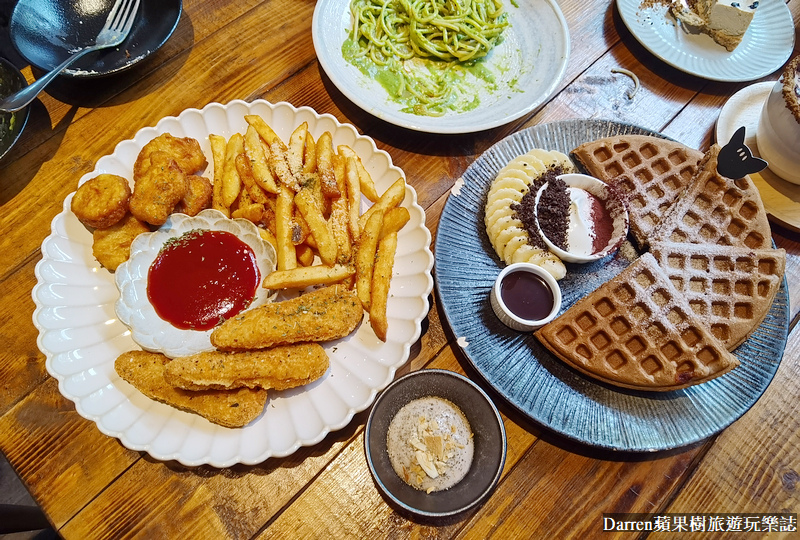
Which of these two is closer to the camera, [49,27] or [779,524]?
[779,524]

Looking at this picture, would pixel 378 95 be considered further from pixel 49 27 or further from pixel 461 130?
pixel 49 27

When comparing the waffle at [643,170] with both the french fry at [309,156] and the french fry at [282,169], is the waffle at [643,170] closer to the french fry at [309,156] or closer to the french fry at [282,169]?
the french fry at [309,156]

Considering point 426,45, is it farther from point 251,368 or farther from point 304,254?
point 251,368

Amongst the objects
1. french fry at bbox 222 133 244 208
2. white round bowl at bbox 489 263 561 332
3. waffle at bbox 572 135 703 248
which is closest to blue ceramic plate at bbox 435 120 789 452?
white round bowl at bbox 489 263 561 332

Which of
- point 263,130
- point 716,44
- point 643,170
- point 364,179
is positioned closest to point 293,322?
point 364,179

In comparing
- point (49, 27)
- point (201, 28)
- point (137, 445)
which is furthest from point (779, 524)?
point (49, 27)
